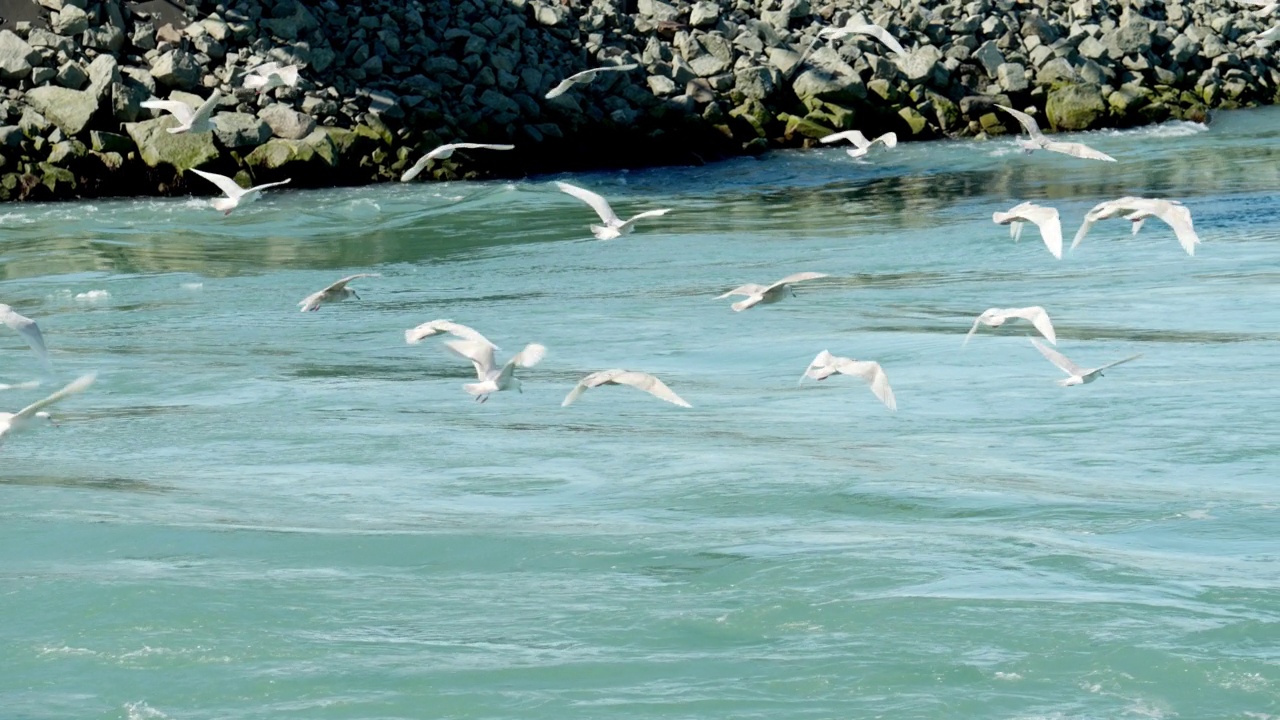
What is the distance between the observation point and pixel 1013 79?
1313 inches

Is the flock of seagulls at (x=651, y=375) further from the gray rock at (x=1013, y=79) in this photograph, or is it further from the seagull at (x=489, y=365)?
the gray rock at (x=1013, y=79)

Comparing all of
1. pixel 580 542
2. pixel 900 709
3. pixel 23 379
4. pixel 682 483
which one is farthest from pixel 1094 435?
pixel 23 379

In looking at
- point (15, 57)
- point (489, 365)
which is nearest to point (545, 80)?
point (15, 57)

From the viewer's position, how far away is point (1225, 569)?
826cm

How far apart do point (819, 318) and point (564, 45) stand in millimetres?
16922

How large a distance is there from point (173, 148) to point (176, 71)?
5.23 ft

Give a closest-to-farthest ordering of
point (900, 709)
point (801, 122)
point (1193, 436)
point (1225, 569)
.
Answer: point (900, 709)
point (1225, 569)
point (1193, 436)
point (801, 122)

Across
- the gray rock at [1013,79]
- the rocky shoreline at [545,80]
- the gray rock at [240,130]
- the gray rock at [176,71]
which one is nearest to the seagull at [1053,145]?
the rocky shoreline at [545,80]

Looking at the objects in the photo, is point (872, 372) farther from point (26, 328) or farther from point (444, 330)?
point (26, 328)

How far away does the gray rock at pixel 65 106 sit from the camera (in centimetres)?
Result: 2612

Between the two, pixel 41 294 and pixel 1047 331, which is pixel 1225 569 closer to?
pixel 1047 331

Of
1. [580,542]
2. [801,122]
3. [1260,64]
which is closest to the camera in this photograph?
[580,542]

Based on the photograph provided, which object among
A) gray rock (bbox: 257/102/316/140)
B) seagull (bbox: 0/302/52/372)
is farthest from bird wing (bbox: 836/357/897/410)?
gray rock (bbox: 257/102/316/140)

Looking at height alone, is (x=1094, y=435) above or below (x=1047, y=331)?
below
